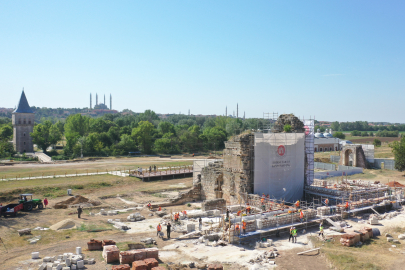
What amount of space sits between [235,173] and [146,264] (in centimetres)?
1400

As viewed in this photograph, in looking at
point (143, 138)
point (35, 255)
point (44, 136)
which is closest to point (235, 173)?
point (35, 255)

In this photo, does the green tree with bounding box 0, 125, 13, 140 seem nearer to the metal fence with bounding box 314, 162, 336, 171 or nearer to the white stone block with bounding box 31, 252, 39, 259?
the metal fence with bounding box 314, 162, 336, 171

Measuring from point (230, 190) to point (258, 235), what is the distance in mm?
8820

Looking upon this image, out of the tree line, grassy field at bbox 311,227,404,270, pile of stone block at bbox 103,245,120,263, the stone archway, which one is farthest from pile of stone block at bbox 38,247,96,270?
the tree line

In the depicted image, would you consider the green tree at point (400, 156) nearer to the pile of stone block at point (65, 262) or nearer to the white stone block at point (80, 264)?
the pile of stone block at point (65, 262)

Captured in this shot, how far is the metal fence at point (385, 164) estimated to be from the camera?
49406 mm

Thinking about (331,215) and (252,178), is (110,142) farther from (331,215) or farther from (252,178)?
(331,215)

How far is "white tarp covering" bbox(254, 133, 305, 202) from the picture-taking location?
25672mm

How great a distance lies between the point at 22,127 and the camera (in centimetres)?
6919

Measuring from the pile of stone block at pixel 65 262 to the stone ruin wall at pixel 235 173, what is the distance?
14.1 meters

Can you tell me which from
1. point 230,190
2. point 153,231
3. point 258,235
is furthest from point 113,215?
point 258,235

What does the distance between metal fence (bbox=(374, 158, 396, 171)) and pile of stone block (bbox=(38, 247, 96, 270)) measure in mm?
48738

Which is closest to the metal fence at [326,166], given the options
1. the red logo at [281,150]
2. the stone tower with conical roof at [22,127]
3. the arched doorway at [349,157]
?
the arched doorway at [349,157]

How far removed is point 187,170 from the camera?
45.4m
